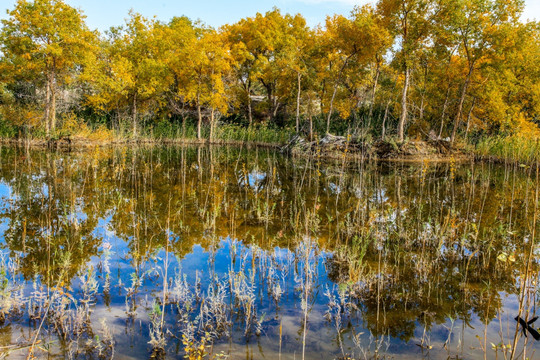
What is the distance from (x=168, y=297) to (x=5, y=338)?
4.30ft

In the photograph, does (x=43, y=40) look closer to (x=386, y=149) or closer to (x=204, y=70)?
(x=204, y=70)

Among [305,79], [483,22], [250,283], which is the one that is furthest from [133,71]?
[250,283]

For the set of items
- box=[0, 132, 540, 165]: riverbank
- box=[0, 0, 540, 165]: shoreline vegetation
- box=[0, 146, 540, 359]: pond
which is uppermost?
box=[0, 0, 540, 165]: shoreline vegetation

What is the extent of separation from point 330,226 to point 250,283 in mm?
2284

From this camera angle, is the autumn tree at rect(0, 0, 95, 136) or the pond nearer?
the pond

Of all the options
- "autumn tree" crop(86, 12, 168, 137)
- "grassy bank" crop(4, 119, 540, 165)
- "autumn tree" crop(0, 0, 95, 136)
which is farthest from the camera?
"autumn tree" crop(86, 12, 168, 137)

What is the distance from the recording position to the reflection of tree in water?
12.7 feet

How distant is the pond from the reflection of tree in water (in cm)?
3

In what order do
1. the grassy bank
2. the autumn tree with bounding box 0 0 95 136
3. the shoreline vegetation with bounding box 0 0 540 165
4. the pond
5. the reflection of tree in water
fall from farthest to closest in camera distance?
the autumn tree with bounding box 0 0 95 136
the shoreline vegetation with bounding box 0 0 540 165
the grassy bank
the reflection of tree in water
the pond

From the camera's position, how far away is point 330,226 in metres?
5.92

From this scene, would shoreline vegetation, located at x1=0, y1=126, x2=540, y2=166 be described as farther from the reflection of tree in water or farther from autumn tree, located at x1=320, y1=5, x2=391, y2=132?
the reflection of tree in water

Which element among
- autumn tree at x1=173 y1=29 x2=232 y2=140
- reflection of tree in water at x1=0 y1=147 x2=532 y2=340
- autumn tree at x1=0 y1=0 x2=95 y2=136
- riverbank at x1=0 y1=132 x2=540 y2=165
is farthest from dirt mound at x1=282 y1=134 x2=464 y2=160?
autumn tree at x1=0 y1=0 x2=95 y2=136

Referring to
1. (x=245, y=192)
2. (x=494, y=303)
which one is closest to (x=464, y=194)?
(x=245, y=192)

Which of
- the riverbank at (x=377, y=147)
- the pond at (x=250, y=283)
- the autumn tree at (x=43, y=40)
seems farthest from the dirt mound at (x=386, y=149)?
the autumn tree at (x=43, y=40)
